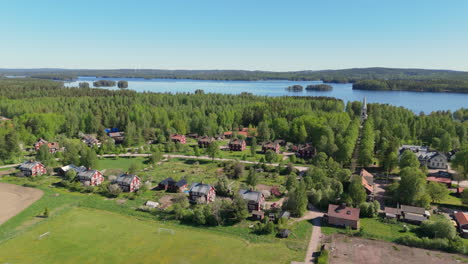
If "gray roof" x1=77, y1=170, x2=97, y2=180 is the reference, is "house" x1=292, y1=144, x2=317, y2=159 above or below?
above

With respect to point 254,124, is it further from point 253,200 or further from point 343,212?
point 343,212

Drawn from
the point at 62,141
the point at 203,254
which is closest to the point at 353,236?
the point at 203,254

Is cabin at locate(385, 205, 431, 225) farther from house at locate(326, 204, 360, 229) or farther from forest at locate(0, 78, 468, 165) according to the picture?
forest at locate(0, 78, 468, 165)

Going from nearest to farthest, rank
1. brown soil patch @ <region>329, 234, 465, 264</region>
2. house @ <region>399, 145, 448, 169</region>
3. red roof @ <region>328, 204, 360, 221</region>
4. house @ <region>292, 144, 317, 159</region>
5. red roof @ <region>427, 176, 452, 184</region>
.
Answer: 1. brown soil patch @ <region>329, 234, 465, 264</region>
2. red roof @ <region>328, 204, 360, 221</region>
3. red roof @ <region>427, 176, 452, 184</region>
4. house @ <region>399, 145, 448, 169</region>
5. house @ <region>292, 144, 317, 159</region>

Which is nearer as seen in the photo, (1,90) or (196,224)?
(196,224)

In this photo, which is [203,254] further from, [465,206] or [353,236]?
[465,206]

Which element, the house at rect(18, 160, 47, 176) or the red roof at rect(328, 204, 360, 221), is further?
the house at rect(18, 160, 47, 176)

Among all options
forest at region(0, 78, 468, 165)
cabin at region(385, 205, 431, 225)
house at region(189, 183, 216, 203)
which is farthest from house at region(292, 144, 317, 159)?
house at region(189, 183, 216, 203)
